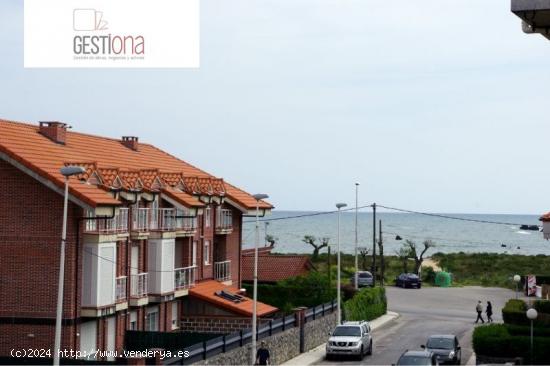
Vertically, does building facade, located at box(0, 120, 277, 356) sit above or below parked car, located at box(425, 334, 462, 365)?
above

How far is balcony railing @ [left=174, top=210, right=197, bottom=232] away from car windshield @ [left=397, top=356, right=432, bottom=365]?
1476 cm

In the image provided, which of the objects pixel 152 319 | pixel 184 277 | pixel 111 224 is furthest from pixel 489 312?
pixel 111 224

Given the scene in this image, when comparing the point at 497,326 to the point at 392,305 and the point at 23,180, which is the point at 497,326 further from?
the point at 392,305

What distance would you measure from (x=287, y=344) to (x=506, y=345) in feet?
33.0

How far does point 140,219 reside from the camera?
41.4m

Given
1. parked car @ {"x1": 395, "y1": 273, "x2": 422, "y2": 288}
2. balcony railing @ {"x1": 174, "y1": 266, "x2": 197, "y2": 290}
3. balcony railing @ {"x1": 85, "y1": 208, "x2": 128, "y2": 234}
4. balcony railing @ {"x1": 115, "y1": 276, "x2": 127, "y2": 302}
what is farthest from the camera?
parked car @ {"x1": 395, "y1": 273, "x2": 422, "y2": 288}

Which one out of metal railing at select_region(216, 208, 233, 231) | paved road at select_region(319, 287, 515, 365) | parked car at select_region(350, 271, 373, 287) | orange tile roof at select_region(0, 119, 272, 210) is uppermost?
orange tile roof at select_region(0, 119, 272, 210)

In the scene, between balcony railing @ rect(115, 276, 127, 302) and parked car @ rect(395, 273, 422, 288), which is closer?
balcony railing @ rect(115, 276, 127, 302)

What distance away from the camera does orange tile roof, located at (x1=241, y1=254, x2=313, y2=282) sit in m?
66.8

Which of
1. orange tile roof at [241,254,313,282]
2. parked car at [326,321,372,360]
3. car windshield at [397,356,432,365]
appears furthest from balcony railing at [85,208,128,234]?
orange tile roof at [241,254,313,282]

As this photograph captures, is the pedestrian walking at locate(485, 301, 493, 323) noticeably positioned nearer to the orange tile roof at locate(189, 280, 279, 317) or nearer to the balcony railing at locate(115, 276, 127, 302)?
the orange tile roof at locate(189, 280, 279, 317)

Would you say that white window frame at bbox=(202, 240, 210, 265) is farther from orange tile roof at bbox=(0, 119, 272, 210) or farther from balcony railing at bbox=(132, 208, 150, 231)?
balcony railing at bbox=(132, 208, 150, 231)

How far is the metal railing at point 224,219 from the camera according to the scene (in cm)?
5222

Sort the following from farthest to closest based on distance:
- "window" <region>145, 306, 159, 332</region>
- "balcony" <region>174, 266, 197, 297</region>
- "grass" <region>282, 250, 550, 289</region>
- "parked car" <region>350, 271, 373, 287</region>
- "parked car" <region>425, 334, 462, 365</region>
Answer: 1. "grass" <region>282, 250, 550, 289</region>
2. "parked car" <region>350, 271, 373, 287</region>
3. "balcony" <region>174, 266, 197, 297</region>
4. "window" <region>145, 306, 159, 332</region>
5. "parked car" <region>425, 334, 462, 365</region>
